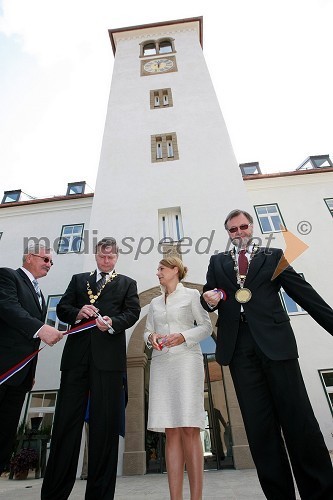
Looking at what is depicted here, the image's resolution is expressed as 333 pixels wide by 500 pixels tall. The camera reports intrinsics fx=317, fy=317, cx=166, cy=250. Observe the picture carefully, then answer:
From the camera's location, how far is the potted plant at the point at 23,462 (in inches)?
252

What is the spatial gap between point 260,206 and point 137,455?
332 inches

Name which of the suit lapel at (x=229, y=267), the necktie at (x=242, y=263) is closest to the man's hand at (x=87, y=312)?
the suit lapel at (x=229, y=267)

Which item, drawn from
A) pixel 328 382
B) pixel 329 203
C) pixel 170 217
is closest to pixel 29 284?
pixel 170 217

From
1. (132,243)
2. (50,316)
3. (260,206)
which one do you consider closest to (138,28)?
(260,206)

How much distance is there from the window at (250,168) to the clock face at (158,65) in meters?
5.26

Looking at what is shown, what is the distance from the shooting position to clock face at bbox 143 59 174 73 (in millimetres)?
13663

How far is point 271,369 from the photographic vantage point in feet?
7.46

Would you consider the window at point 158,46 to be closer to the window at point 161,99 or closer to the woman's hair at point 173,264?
the window at point 161,99

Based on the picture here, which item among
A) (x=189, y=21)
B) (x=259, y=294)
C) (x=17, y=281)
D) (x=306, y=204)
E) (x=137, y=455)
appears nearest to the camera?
(x=259, y=294)

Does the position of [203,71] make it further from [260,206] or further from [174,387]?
[174,387]

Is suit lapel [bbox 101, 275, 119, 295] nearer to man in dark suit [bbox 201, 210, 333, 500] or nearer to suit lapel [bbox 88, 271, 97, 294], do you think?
suit lapel [bbox 88, 271, 97, 294]

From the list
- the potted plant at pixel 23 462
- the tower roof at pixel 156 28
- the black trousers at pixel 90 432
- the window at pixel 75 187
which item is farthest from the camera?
the tower roof at pixel 156 28

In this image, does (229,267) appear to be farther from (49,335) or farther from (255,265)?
(49,335)

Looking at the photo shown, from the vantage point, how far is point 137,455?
5770mm
